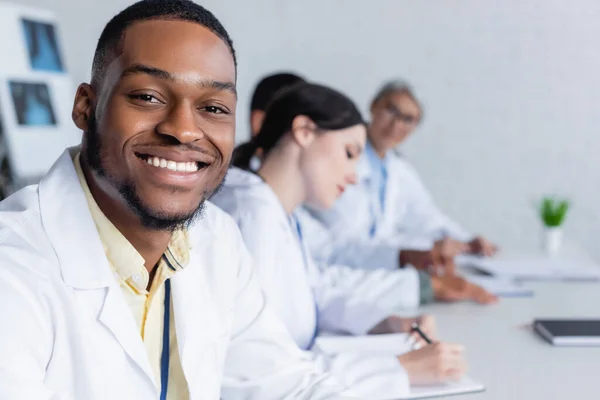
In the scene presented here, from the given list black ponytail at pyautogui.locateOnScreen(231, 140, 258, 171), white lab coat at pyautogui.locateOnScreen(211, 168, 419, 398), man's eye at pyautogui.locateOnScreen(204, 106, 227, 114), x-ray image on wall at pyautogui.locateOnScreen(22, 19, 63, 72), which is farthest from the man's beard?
x-ray image on wall at pyautogui.locateOnScreen(22, 19, 63, 72)

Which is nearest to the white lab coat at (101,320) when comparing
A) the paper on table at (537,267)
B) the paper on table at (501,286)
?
the paper on table at (501,286)

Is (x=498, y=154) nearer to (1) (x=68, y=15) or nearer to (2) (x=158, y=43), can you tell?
(1) (x=68, y=15)

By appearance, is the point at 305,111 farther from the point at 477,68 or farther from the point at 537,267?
the point at 477,68

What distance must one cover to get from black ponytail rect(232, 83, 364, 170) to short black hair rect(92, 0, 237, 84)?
733 mm

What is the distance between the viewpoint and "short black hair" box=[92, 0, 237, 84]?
951 millimetres

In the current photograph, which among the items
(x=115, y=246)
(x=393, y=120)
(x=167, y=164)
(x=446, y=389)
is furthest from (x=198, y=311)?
(x=393, y=120)

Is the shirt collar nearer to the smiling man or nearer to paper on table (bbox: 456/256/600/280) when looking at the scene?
the smiling man

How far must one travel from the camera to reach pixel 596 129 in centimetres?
436

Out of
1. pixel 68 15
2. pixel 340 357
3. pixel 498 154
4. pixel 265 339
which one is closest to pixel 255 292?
pixel 265 339

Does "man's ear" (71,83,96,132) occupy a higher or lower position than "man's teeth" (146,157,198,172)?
higher

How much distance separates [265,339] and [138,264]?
1.14ft

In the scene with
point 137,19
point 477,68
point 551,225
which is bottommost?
point 551,225

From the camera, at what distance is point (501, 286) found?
2.24m

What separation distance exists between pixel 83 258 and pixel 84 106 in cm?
23
